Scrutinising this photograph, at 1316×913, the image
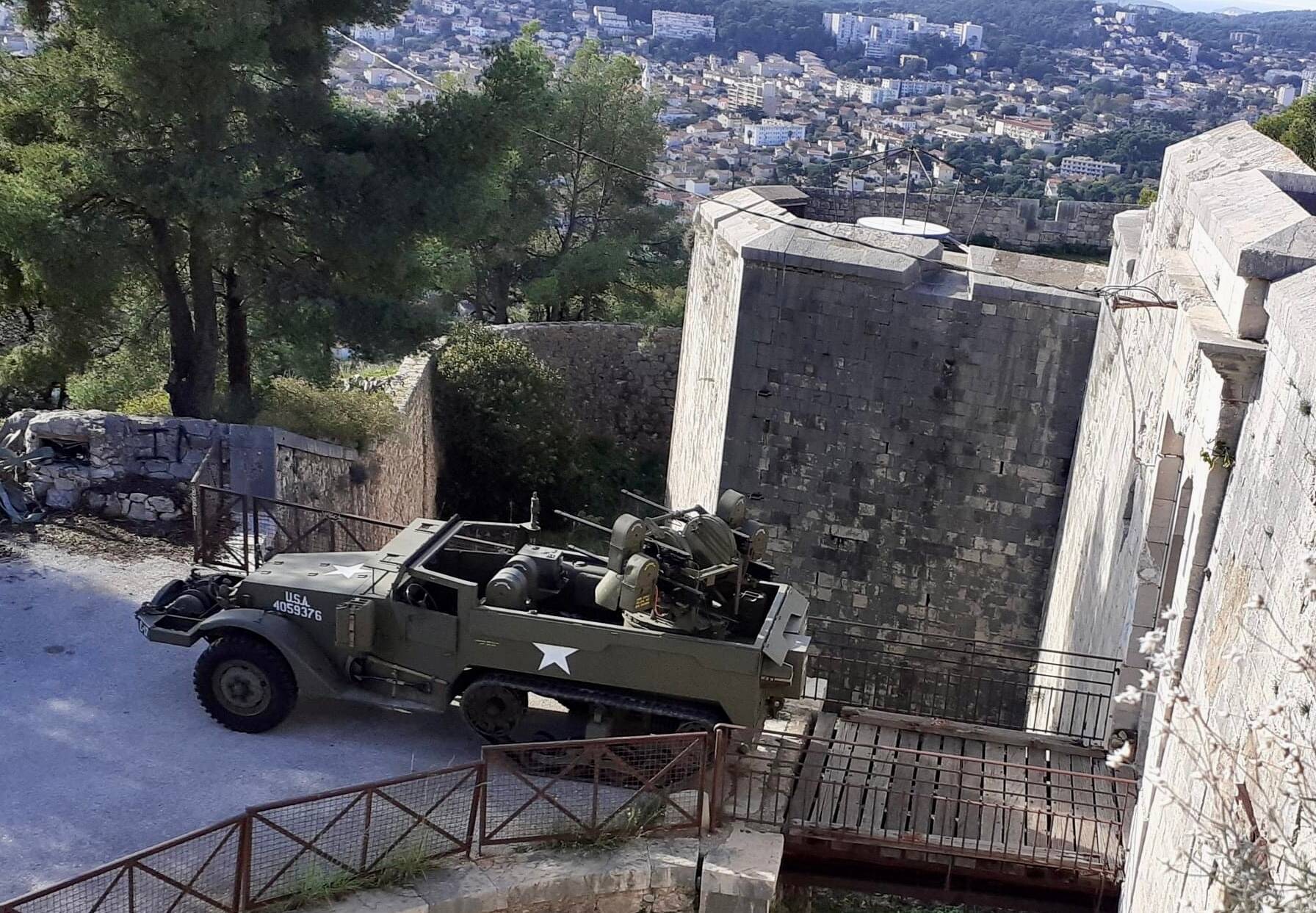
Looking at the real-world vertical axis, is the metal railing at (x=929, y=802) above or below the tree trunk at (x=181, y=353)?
below

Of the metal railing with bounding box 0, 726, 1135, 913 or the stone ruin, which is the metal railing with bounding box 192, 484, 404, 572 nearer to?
the stone ruin

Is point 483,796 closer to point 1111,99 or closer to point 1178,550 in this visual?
point 1178,550

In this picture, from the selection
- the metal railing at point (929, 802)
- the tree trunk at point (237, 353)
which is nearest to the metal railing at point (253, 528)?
the tree trunk at point (237, 353)

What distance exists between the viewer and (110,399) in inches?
576

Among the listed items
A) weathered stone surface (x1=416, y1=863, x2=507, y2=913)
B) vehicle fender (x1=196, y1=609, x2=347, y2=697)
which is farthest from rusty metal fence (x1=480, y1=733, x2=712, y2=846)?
vehicle fender (x1=196, y1=609, x2=347, y2=697)

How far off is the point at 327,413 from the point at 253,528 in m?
3.05

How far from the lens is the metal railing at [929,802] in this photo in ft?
24.7

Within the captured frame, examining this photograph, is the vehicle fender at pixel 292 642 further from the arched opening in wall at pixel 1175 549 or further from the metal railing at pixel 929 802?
the arched opening in wall at pixel 1175 549

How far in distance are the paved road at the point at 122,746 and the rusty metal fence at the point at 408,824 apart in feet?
1.30

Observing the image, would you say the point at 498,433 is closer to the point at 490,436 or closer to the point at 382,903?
the point at 490,436

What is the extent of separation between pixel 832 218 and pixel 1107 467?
312 inches

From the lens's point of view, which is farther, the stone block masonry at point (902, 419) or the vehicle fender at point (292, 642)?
the stone block masonry at point (902, 419)

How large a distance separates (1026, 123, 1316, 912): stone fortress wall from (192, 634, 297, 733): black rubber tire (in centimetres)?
503

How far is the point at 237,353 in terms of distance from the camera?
47.4ft
